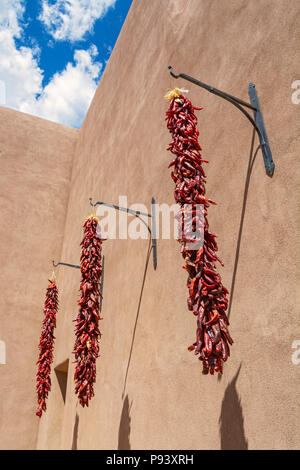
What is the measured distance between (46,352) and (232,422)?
3.35 meters

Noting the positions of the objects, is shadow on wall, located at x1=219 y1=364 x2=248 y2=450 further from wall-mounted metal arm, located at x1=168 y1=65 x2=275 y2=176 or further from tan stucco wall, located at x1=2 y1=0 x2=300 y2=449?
wall-mounted metal arm, located at x1=168 y1=65 x2=275 y2=176

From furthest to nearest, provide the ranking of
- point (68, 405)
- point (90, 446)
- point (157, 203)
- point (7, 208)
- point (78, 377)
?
point (7, 208), point (68, 405), point (90, 446), point (157, 203), point (78, 377)

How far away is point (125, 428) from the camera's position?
3312 mm

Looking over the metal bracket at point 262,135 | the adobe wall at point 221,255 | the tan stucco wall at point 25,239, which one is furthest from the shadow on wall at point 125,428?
the tan stucco wall at point 25,239

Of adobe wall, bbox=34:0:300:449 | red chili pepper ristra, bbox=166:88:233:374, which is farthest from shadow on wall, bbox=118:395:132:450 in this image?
red chili pepper ristra, bbox=166:88:233:374

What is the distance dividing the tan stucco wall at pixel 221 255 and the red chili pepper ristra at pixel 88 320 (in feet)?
1.52

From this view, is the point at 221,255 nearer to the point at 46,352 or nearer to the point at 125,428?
the point at 125,428

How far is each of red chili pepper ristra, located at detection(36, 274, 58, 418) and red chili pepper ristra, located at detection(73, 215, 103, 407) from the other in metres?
1.37

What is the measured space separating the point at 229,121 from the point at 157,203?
4.25 ft

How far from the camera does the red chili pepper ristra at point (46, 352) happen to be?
4566mm

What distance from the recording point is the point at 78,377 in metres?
3.04

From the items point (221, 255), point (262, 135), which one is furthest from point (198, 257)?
point (262, 135)

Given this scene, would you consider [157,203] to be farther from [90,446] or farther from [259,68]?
[90,446]

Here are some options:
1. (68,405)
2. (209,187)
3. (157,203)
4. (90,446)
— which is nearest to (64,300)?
(68,405)
